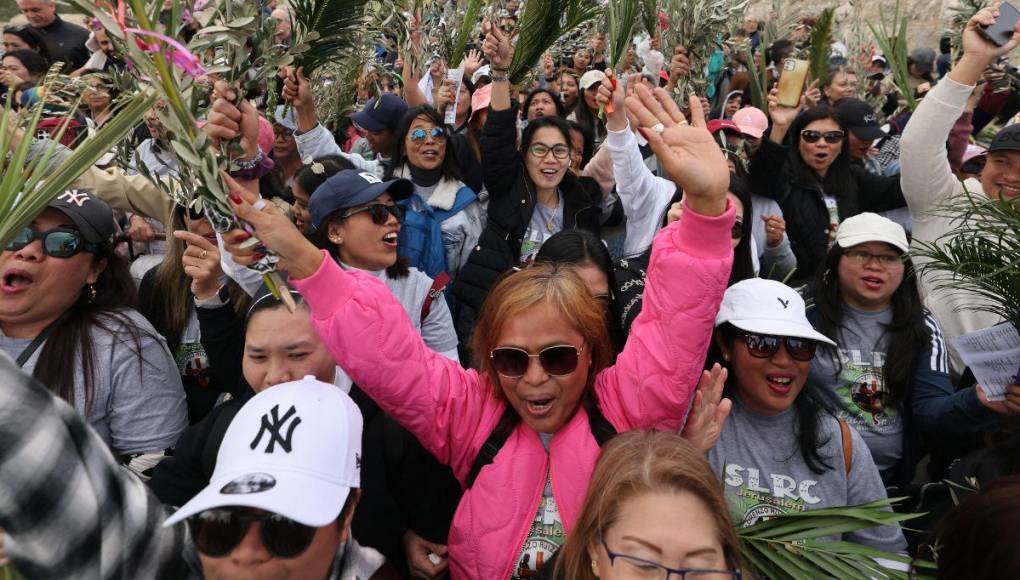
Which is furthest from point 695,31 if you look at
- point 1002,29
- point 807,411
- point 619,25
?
point 807,411

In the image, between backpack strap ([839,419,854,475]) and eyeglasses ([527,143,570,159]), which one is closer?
backpack strap ([839,419,854,475])

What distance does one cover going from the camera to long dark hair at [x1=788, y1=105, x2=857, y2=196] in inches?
187

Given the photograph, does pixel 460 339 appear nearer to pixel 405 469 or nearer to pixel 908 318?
pixel 405 469

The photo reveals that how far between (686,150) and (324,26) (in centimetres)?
113

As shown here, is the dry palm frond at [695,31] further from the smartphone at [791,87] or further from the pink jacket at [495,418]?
the pink jacket at [495,418]

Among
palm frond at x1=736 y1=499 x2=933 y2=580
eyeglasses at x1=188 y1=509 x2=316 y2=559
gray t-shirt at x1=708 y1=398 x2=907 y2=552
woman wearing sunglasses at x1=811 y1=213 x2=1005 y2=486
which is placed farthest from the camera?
woman wearing sunglasses at x1=811 y1=213 x2=1005 y2=486

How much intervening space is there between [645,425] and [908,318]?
5.44 feet

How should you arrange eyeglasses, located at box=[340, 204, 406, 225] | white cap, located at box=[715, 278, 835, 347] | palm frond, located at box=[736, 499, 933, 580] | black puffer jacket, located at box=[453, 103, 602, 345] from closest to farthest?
palm frond, located at box=[736, 499, 933, 580] → white cap, located at box=[715, 278, 835, 347] → eyeglasses, located at box=[340, 204, 406, 225] → black puffer jacket, located at box=[453, 103, 602, 345]

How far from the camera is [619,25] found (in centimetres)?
402

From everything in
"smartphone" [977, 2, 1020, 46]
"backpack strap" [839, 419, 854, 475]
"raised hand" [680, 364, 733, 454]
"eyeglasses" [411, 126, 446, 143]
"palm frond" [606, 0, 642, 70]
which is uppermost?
"smartphone" [977, 2, 1020, 46]

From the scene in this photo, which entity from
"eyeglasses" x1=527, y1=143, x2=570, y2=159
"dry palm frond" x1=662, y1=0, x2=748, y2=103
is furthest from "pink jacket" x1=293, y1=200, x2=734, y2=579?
"dry palm frond" x1=662, y1=0, x2=748, y2=103

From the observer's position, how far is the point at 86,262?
2.55 meters

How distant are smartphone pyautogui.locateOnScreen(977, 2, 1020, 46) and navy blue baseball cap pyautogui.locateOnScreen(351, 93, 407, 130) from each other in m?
3.36

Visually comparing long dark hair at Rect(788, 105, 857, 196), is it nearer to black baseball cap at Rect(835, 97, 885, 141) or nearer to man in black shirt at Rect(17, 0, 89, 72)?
black baseball cap at Rect(835, 97, 885, 141)
